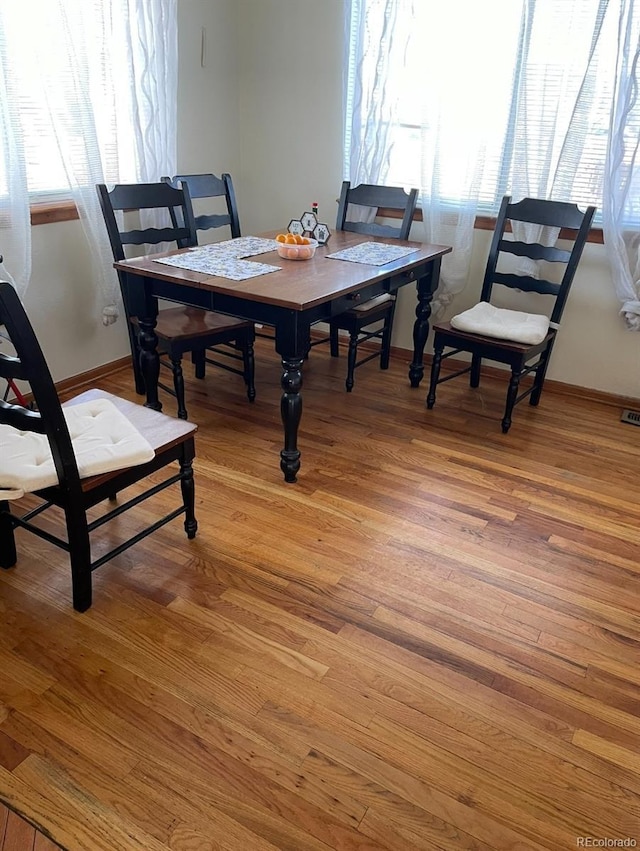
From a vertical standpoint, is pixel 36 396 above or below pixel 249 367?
above

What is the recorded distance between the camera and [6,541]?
1.98 meters

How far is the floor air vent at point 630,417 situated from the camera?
126 inches

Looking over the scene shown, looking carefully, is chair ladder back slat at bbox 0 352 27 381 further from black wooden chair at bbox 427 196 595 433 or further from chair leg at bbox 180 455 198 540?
black wooden chair at bbox 427 196 595 433

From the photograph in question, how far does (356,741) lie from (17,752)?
799 mm

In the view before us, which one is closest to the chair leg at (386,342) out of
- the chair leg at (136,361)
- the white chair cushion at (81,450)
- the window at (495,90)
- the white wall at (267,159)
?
the white wall at (267,159)

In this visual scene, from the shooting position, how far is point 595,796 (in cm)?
143

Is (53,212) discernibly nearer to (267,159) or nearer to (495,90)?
(267,159)

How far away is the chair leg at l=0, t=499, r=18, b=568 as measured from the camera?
1.90 metres

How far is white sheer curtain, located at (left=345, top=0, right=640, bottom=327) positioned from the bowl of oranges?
3.23 feet

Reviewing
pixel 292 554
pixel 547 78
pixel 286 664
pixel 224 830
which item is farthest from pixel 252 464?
pixel 547 78

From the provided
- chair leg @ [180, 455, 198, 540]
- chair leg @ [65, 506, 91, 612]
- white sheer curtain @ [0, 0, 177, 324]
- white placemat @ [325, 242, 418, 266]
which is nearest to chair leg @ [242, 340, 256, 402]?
white placemat @ [325, 242, 418, 266]

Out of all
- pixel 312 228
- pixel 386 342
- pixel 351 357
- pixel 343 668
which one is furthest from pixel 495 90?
pixel 343 668

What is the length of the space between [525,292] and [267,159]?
6.05ft

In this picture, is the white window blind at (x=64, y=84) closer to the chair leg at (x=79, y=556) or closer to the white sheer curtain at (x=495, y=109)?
the white sheer curtain at (x=495, y=109)
